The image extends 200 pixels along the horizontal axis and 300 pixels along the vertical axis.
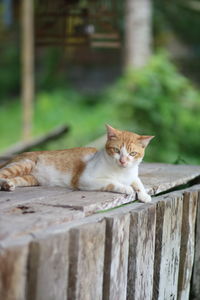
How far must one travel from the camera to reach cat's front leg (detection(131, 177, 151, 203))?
3575 mm

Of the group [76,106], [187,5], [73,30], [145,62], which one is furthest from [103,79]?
[73,30]

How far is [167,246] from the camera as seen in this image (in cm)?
375

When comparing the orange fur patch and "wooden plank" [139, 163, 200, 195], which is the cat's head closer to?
the orange fur patch

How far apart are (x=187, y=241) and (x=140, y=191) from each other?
2.30 feet

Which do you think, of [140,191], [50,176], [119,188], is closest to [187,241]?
[140,191]

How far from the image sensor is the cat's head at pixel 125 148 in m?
3.63

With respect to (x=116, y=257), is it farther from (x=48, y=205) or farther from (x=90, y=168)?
(x=90, y=168)

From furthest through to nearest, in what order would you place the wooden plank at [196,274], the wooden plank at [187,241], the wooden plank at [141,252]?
the wooden plank at [196,274] < the wooden plank at [187,241] < the wooden plank at [141,252]

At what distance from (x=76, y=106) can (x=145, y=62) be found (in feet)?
16.2

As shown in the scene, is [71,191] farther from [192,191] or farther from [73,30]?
[73,30]

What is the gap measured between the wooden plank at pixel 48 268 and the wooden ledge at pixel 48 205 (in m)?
0.10

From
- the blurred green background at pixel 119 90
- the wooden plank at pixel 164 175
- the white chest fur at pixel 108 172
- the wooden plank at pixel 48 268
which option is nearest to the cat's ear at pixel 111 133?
the white chest fur at pixel 108 172

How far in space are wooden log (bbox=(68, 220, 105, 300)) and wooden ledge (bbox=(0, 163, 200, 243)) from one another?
13 cm

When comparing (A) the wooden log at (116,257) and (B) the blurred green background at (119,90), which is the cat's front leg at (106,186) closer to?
(A) the wooden log at (116,257)
